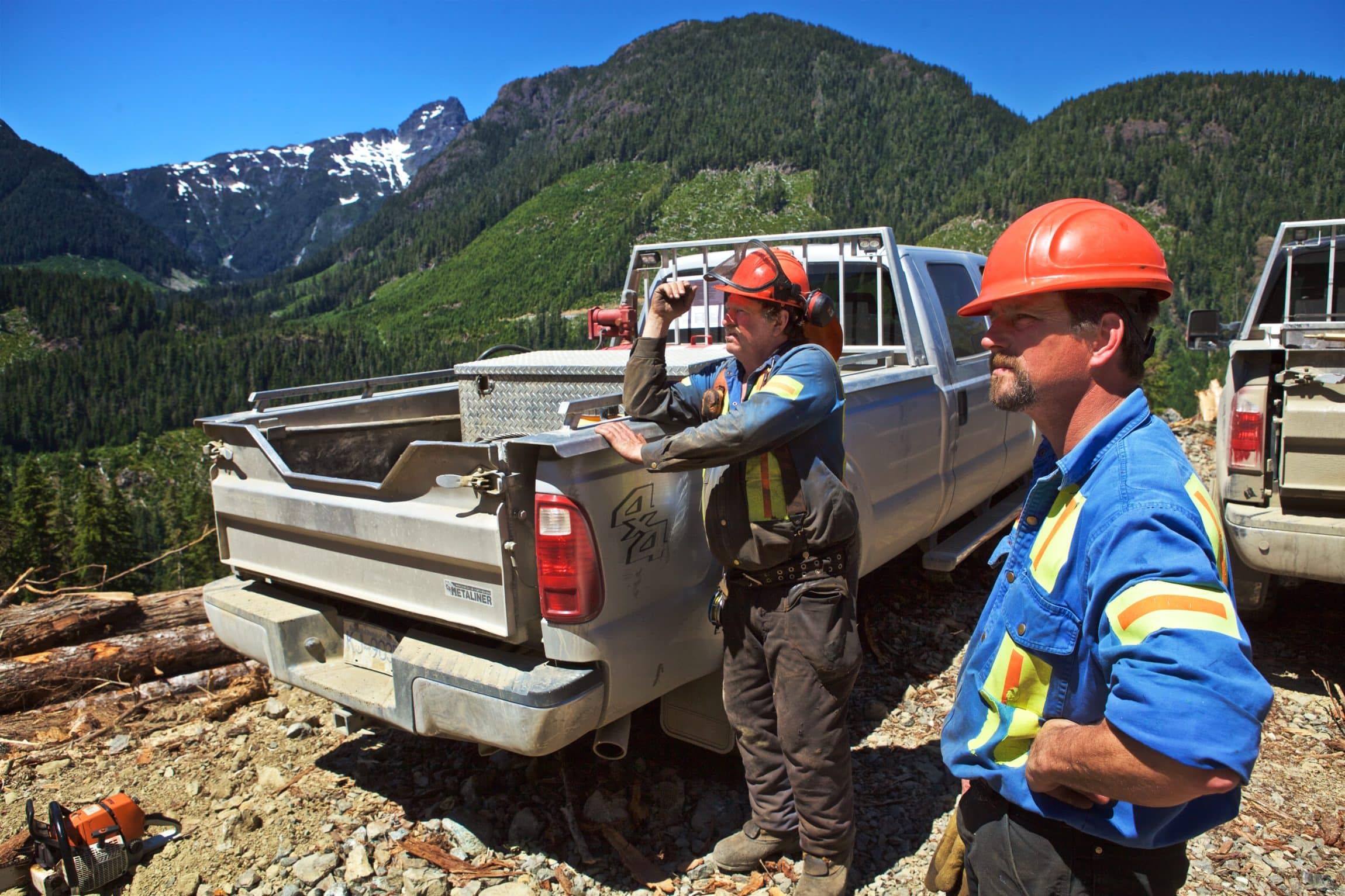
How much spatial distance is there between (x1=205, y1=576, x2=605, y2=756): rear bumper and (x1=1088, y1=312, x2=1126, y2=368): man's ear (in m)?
1.89

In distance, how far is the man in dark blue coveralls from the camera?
2.80 metres

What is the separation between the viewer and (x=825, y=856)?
119 inches

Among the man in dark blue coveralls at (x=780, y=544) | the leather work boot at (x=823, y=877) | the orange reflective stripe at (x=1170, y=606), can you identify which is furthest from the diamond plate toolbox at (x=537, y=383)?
the orange reflective stripe at (x=1170, y=606)

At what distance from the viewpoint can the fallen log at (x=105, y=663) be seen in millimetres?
4793

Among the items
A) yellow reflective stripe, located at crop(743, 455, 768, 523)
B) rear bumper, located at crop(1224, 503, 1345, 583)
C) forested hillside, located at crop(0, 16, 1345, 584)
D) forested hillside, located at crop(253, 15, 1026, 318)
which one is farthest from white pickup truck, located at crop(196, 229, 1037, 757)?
forested hillside, located at crop(253, 15, 1026, 318)

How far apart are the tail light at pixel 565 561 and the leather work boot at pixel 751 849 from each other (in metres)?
1.09

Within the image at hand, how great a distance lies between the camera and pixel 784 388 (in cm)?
278

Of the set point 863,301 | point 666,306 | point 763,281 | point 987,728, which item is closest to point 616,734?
point 666,306

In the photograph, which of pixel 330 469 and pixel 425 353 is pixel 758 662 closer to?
pixel 330 469

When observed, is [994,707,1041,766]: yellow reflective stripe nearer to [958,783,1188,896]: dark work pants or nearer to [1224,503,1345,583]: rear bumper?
[958,783,1188,896]: dark work pants

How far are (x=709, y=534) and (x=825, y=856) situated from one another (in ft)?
3.87

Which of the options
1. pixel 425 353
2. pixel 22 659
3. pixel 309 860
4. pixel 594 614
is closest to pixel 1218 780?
pixel 594 614

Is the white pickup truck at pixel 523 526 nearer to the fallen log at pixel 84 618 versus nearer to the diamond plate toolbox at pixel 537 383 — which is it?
the diamond plate toolbox at pixel 537 383

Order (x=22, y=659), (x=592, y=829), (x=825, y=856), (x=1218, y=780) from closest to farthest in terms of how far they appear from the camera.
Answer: (x=1218, y=780) → (x=825, y=856) → (x=592, y=829) → (x=22, y=659)
